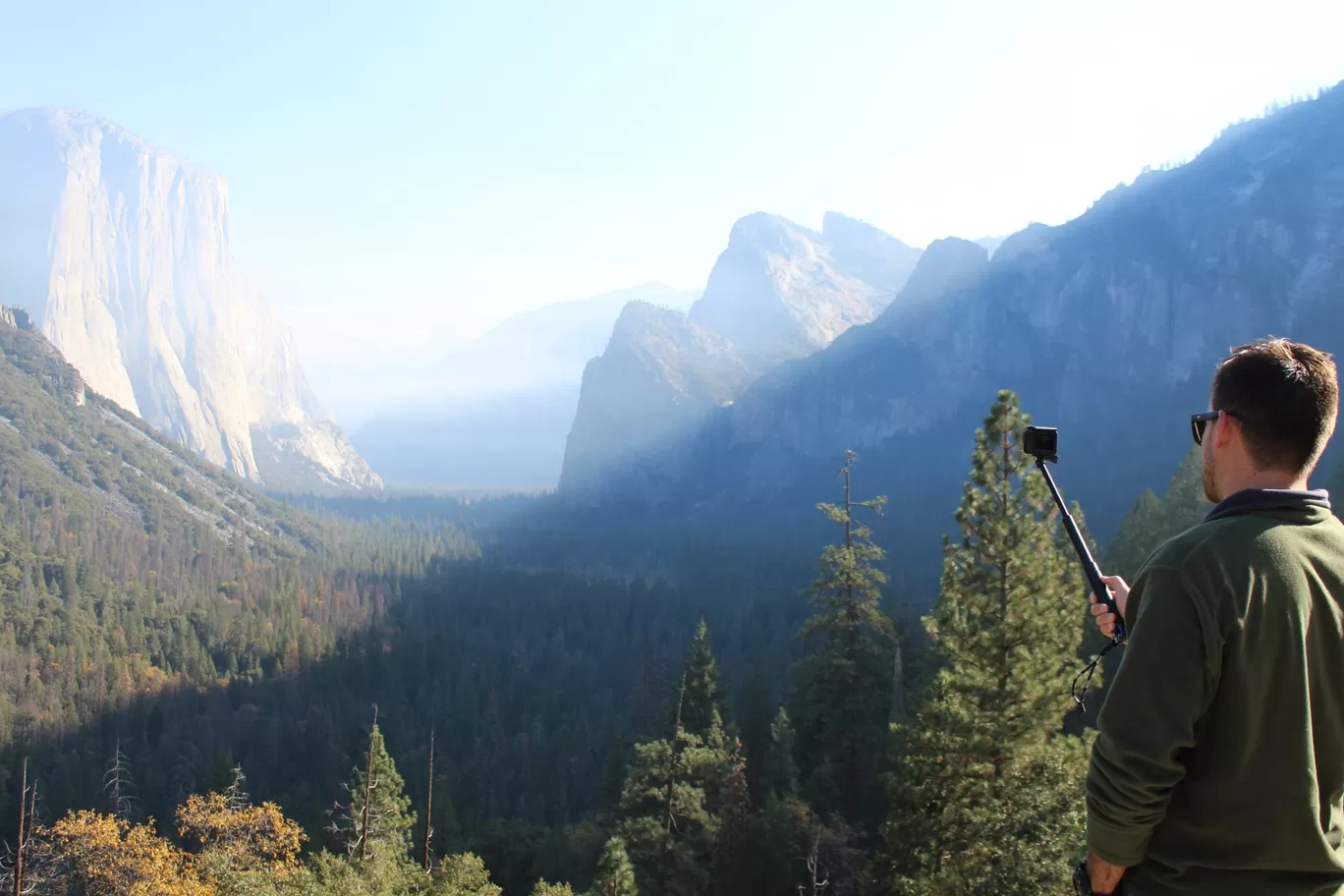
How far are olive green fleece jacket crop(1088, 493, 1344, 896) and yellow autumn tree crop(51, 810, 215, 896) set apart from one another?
28.7m

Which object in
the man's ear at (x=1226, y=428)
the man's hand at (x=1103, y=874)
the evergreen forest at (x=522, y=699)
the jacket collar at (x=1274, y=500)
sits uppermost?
the man's ear at (x=1226, y=428)

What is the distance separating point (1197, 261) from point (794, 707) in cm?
16508

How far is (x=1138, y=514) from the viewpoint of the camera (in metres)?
42.8

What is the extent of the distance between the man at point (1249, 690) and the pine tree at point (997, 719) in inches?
473

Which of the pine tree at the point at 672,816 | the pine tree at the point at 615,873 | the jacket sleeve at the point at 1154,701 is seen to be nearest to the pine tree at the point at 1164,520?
the pine tree at the point at 672,816

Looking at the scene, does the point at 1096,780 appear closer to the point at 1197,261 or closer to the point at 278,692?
the point at 278,692

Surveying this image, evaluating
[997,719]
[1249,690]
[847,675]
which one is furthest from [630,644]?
[1249,690]

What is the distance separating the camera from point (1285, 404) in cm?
295

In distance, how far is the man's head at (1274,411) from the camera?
295 cm

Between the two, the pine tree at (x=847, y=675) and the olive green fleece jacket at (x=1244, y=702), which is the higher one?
the olive green fleece jacket at (x=1244, y=702)

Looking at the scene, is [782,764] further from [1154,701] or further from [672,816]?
[1154,701]

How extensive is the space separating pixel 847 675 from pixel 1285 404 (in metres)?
25.3

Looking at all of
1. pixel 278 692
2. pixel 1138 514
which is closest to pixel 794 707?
pixel 1138 514

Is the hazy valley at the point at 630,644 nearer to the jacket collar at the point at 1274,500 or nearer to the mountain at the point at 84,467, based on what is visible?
the mountain at the point at 84,467
